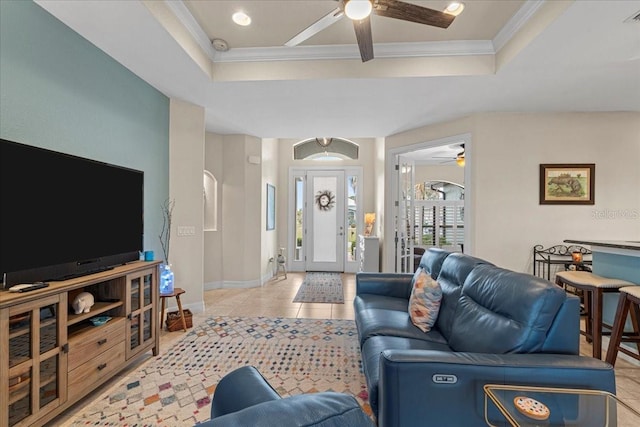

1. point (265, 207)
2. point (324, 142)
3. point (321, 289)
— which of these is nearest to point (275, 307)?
point (321, 289)

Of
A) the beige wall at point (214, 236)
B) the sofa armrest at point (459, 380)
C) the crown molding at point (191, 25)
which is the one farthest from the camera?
the beige wall at point (214, 236)

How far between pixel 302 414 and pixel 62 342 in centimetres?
196

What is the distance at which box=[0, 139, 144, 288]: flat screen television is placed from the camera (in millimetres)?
1599

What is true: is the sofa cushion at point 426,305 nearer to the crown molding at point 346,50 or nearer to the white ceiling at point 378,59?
the white ceiling at point 378,59

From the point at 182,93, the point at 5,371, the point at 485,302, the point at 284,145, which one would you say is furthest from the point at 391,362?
the point at 284,145

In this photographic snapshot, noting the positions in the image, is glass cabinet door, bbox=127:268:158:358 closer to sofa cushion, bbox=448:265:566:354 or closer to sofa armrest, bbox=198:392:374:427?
sofa armrest, bbox=198:392:374:427

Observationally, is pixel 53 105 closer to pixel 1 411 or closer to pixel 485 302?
pixel 1 411

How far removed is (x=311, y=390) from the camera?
83.3 inches

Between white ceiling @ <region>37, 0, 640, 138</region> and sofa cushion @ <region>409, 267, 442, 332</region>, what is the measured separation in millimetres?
1967

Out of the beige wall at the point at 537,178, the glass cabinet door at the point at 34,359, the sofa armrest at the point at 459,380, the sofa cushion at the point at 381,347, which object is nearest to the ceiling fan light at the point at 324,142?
the beige wall at the point at 537,178

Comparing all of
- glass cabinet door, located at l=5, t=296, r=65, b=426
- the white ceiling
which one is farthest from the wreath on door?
glass cabinet door, located at l=5, t=296, r=65, b=426

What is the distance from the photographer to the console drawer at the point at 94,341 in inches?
72.4

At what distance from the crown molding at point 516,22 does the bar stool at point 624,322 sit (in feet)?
7.09

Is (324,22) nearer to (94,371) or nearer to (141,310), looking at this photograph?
(141,310)
